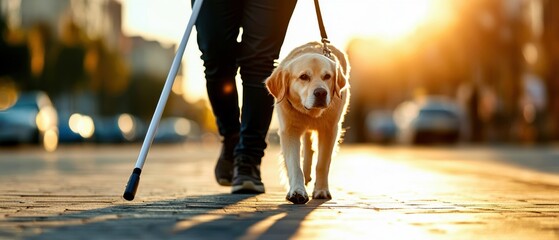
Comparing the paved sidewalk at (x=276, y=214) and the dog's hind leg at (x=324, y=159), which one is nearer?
the paved sidewalk at (x=276, y=214)

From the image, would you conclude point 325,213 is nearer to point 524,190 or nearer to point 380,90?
point 524,190

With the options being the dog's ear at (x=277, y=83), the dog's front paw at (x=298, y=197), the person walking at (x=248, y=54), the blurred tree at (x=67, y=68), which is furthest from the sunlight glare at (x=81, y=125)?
the dog's front paw at (x=298, y=197)

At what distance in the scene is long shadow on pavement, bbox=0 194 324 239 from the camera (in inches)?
161

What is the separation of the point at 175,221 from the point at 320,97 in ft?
5.06

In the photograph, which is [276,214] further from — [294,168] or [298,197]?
[294,168]

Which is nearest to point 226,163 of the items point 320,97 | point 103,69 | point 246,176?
point 246,176

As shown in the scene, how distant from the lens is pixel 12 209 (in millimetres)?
5188

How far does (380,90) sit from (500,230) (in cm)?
9717

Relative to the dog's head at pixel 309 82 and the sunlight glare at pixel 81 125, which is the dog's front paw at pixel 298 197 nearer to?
the dog's head at pixel 309 82

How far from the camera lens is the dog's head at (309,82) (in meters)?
5.90

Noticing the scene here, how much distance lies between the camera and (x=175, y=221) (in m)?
4.57

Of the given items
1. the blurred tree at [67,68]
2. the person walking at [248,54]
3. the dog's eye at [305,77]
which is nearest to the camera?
the dog's eye at [305,77]

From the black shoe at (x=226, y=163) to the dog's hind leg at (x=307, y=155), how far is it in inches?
21.7

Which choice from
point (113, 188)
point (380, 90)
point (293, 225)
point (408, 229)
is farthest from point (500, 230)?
point (380, 90)
